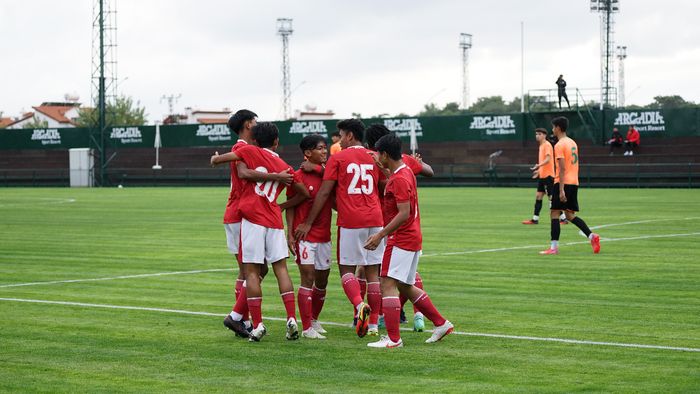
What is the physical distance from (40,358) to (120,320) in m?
2.28

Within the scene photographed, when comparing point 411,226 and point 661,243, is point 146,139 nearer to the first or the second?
point 661,243

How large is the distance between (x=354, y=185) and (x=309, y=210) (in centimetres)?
56

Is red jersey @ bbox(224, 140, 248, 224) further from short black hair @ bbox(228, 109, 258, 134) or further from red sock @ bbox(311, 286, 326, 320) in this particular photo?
red sock @ bbox(311, 286, 326, 320)

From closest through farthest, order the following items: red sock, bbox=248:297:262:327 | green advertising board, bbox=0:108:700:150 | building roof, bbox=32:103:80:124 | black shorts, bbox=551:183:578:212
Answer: red sock, bbox=248:297:262:327
black shorts, bbox=551:183:578:212
green advertising board, bbox=0:108:700:150
building roof, bbox=32:103:80:124

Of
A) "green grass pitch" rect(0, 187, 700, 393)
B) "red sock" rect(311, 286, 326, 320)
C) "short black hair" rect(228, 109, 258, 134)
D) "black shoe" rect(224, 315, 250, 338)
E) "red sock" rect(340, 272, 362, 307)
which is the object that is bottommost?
"green grass pitch" rect(0, 187, 700, 393)

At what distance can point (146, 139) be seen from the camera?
232 feet

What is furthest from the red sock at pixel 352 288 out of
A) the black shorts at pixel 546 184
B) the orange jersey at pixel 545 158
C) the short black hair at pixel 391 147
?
the orange jersey at pixel 545 158

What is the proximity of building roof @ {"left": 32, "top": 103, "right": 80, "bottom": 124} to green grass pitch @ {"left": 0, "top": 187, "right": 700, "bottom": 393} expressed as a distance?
421ft

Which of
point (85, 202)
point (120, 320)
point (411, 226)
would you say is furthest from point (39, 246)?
point (85, 202)

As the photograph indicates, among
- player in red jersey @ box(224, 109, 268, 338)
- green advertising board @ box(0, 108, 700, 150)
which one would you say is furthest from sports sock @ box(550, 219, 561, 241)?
green advertising board @ box(0, 108, 700, 150)

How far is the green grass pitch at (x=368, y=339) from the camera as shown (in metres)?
8.30

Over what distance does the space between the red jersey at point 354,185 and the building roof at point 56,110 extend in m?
138

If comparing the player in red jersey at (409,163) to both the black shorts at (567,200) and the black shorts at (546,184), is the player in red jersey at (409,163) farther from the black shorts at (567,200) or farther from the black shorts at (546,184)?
the black shorts at (546,184)

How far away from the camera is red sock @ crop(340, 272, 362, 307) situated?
10391 millimetres
